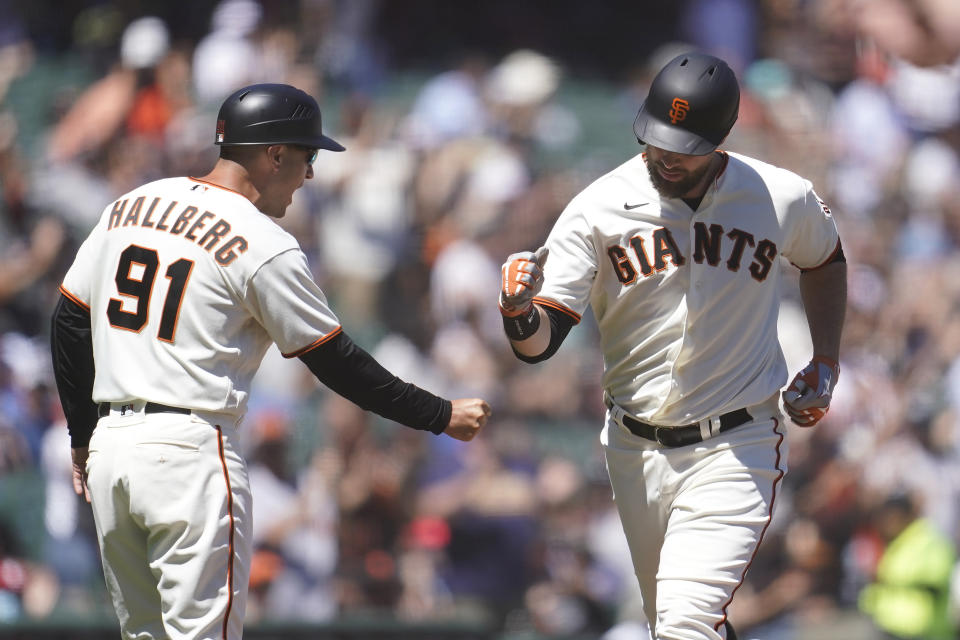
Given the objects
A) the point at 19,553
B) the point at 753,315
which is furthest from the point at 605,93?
the point at 753,315

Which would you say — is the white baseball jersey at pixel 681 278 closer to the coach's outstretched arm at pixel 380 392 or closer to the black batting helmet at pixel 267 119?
the coach's outstretched arm at pixel 380 392

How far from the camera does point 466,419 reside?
4.12 m

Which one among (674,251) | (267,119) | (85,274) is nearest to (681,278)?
(674,251)

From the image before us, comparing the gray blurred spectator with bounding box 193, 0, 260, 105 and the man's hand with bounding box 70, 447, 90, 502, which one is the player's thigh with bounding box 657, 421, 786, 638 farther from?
the gray blurred spectator with bounding box 193, 0, 260, 105

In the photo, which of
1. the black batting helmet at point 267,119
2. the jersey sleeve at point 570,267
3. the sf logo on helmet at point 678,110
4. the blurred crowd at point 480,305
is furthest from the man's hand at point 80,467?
the blurred crowd at point 480,305

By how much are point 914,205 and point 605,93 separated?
2717 mm

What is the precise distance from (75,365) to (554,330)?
1.49 meters

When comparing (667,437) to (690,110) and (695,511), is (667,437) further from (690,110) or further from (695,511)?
(690,110)

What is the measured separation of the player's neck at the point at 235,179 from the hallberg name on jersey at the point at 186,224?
0.57 feet

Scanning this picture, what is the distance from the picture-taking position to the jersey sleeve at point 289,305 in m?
3.83

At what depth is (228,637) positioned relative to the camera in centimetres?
384

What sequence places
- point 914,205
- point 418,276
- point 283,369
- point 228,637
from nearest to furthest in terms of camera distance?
1. point 228,637
2. point 283,369
3. point 418,276
4. point 914,205

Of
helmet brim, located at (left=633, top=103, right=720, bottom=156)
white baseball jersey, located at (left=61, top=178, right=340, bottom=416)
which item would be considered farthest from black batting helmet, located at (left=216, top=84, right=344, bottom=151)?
helmet brim, located at (left=633, top=103, right=720, bottom=156)

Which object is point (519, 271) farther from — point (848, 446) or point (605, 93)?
point (605, 93)
